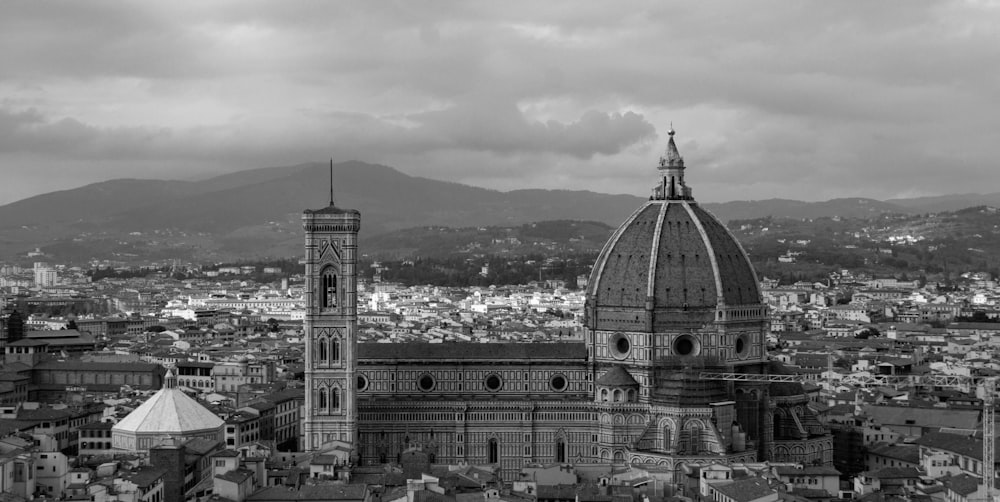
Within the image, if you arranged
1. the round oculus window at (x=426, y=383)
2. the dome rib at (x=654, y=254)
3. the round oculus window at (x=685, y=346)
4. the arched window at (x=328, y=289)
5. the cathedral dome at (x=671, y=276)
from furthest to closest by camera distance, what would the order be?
the round oculus window at (x=426, y=383), the dome rib at (x=654, y=254), the round oculus window at (x=685, y=346), the cathedral dome at (x=671, y=276), the arched window at (x=328, y=289)

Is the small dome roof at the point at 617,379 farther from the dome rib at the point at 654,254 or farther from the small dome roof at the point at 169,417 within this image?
the small dome roof at the point at 169,417

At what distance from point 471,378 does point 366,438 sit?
5.76 m

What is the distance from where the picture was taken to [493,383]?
78625 mm

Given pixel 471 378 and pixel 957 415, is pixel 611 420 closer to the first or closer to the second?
pixel 471 378

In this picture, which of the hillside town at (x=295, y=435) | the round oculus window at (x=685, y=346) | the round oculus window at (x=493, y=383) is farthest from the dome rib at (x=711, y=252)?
the round oculus window at (x=493, y=383)

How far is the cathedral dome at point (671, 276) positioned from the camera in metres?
77.8

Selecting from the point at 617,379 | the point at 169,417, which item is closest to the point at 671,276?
the point at 617,379

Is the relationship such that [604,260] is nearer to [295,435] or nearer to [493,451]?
[493,451]

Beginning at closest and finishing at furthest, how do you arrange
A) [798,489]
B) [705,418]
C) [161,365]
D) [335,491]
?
[335,491]
[798,489]
[705,418]
[161,365]

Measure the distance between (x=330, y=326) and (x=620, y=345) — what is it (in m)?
14.0

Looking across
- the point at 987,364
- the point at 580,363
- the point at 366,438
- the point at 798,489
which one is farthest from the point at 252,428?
the point at 987,364

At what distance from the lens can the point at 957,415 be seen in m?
80.1

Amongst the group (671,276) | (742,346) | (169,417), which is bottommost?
(169,417)

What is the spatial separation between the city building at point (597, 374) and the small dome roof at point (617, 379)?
0.08 meters
